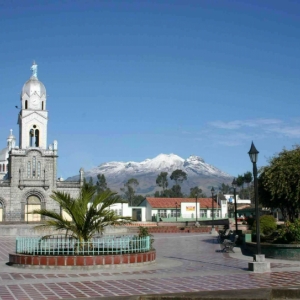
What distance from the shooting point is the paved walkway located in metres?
12.7

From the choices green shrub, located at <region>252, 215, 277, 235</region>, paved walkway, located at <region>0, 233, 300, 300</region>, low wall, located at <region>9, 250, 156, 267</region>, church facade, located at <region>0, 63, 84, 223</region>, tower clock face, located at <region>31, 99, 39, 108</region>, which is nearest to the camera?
paved walkway, located at <region>0, 233, 300, 300</region>

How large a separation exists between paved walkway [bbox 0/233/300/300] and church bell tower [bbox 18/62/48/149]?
50.6 m

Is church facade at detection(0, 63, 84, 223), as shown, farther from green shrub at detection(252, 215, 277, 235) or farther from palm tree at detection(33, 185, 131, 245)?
palm tree at detection(33, 185, 131, 245)

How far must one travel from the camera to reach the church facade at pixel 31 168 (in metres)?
65.8

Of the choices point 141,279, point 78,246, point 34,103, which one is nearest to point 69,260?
point 78,246

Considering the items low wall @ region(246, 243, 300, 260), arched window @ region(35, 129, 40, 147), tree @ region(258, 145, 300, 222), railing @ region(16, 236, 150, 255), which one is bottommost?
low wall @ region(246, 243, 300, 260)

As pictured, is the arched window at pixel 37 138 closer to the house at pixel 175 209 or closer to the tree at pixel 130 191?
the house at pixel 175 209

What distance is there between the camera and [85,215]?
60.8 ft

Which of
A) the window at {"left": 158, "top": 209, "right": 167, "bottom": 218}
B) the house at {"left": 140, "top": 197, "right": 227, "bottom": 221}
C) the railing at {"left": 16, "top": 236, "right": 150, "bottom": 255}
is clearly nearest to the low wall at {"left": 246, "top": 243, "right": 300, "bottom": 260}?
the railing at {"left": 16, "top": 236, "right": 150, "bottom": 255}

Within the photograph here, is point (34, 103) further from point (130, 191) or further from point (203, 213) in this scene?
point (130, 191)

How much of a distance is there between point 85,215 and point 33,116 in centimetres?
5243

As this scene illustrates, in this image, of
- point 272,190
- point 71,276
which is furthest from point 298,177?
point 71,276

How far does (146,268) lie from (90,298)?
244 inches

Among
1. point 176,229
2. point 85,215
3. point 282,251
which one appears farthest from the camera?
point 176,229
